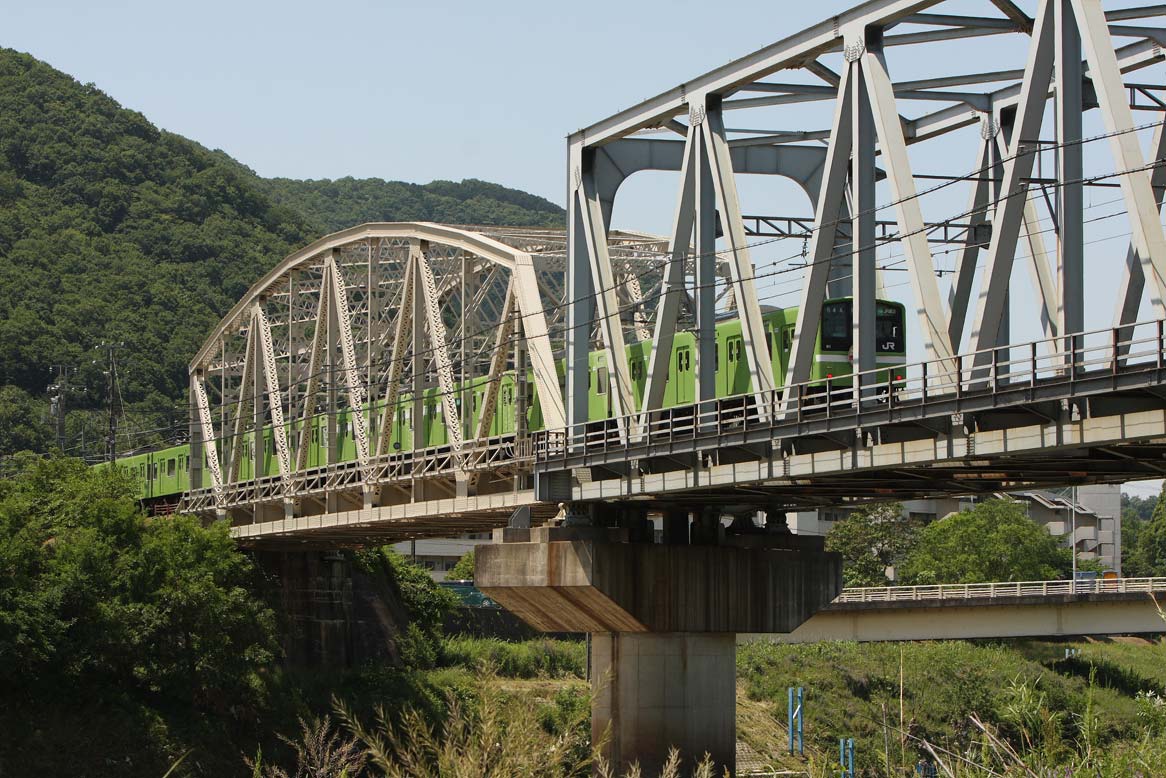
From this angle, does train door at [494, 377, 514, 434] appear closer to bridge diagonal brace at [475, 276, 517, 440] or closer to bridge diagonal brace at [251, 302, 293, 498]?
bridge diagonal brace at [475, 276, 517, 440]

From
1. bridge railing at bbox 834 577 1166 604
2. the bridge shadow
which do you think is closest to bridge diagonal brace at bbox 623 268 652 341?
bridge railing at bbox 834 577 1166 604

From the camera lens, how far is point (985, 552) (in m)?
99.6

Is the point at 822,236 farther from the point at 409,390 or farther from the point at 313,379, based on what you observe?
the point at 313,379

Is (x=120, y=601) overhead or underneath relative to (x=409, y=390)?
underneath

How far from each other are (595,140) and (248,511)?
96.8ft

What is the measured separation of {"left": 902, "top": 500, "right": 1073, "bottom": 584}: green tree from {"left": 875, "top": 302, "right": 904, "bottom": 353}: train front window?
63440 mm

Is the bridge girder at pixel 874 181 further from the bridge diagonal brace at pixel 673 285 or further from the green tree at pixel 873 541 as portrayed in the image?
the green tree at pixel 873 541

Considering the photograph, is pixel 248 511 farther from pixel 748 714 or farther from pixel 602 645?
pixel 602 645

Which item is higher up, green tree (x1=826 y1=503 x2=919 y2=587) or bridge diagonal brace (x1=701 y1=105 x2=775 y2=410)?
bridge diagonal brace (x1=701 y1=105 x2=775 y2=410)

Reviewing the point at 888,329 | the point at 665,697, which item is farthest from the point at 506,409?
the point at 888,329

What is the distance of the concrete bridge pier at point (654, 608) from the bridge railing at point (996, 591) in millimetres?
34777

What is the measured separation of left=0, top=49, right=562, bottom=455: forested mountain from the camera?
134m

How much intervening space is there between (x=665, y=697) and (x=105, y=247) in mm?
118098

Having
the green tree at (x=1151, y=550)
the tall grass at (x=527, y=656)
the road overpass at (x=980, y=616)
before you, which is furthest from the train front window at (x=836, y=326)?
the green tree at (x=1151, y=550)
